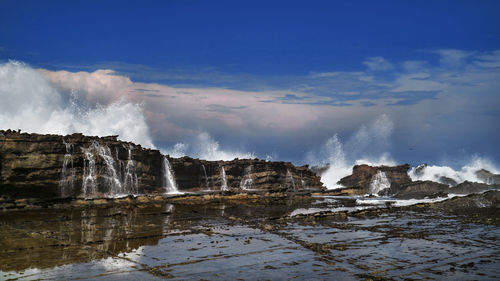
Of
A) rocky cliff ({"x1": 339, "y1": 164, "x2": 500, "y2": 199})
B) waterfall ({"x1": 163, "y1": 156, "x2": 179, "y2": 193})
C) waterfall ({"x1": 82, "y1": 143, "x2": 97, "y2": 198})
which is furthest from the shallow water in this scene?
rocky cliff ({"x1": 339, "y1": 164, "x2": 500, "y2": 199})

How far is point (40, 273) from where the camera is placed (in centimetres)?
1041

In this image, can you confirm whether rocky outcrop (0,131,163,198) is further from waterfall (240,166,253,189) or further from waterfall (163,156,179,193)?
waterfall (240,166,253,189)

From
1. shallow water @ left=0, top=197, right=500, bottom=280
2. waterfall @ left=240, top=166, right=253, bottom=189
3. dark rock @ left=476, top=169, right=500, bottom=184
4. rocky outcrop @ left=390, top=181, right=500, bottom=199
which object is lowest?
shallow water @ left=0, top=197, right=500, bottom=280

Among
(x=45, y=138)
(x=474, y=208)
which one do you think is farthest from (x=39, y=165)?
(x=474, y=208)

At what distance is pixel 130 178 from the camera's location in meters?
38.3

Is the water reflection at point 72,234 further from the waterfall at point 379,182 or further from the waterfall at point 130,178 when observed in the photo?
the waterfall at point 379,182

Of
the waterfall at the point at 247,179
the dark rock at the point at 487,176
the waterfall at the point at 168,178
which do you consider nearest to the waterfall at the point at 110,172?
the waterfall at the point at 168,178

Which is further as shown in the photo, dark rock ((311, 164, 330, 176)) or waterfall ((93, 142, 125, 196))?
dark rock ((311, 164, 330, 176))

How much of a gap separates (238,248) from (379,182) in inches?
2190

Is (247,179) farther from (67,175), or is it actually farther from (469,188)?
(469,188)

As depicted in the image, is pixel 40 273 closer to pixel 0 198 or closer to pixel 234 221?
pixel 234 221

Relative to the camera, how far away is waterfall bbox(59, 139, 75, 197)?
32.6 m

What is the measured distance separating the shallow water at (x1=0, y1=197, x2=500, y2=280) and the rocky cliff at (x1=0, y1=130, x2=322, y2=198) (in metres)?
8.74

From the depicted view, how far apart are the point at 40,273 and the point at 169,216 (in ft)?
42.9
